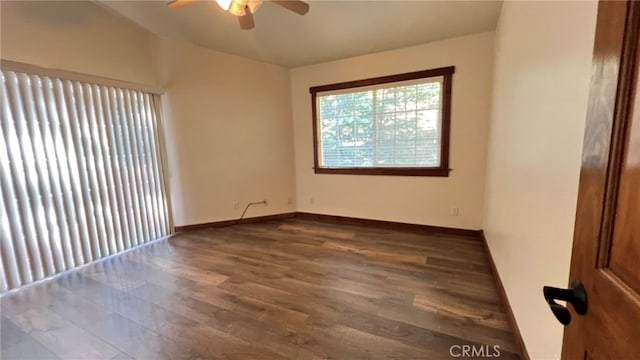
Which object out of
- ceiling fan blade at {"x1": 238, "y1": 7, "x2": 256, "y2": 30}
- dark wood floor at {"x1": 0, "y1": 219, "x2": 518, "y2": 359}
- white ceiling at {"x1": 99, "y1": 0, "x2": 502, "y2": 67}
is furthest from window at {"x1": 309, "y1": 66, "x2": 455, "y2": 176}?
ceiling fan blade at {"x1": 238, "y1": 7, "x2": 256, "y2": 30}

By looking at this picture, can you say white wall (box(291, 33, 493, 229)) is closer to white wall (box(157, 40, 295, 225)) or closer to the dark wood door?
white wall (box(157, 40, 295, 225))

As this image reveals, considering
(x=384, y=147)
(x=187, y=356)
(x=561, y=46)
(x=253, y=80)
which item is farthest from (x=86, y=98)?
(x=561, y=46)

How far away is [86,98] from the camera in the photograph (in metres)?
2.94

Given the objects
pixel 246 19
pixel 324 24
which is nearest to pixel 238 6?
pixel 246 19

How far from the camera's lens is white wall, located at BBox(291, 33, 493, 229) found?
327 centimetres

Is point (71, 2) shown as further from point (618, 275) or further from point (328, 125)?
point (618, 275)

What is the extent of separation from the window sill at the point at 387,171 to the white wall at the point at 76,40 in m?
2.65

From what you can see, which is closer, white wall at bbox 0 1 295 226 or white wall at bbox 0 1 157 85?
white wall at bbox 0 1 157 85

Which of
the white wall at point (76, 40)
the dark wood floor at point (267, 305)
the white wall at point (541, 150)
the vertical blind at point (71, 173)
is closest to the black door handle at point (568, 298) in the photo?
the white wall at point (541, 150)

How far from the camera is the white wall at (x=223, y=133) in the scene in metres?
3.74

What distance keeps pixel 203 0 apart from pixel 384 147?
8.71 ft

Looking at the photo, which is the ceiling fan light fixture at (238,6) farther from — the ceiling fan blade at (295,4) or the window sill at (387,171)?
the window sill at (387,171)

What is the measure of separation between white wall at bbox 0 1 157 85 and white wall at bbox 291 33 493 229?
6.90ft

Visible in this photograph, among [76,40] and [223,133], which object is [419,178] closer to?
[223,133]
